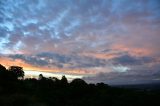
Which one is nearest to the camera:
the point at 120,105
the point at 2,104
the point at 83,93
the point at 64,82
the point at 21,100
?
the point at 2,104

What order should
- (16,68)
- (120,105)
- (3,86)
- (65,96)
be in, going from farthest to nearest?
(16,68)
(65,96)
(3,86)
(120,105)

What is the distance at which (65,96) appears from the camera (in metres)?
41.1

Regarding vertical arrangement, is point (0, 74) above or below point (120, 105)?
above

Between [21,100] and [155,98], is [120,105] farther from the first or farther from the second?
[21,100]

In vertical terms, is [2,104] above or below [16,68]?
below

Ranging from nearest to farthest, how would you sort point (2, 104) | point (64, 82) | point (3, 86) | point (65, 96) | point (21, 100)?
point (2, 104) → point (21, 100) → point (3, 86) → point (65, 96) → point (64, 82)

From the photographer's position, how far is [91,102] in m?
35.7

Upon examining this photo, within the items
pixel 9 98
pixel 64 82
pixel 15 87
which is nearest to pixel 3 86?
pixel 15 87

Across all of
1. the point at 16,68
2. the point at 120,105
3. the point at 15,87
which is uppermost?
the point at 16,68

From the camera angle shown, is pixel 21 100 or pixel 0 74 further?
pixel 0 74

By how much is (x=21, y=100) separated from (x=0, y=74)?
13384mm

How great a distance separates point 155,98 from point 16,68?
51.2m

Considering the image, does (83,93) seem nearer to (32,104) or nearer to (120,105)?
(120,105)

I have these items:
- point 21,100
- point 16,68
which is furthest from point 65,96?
point 16,68
